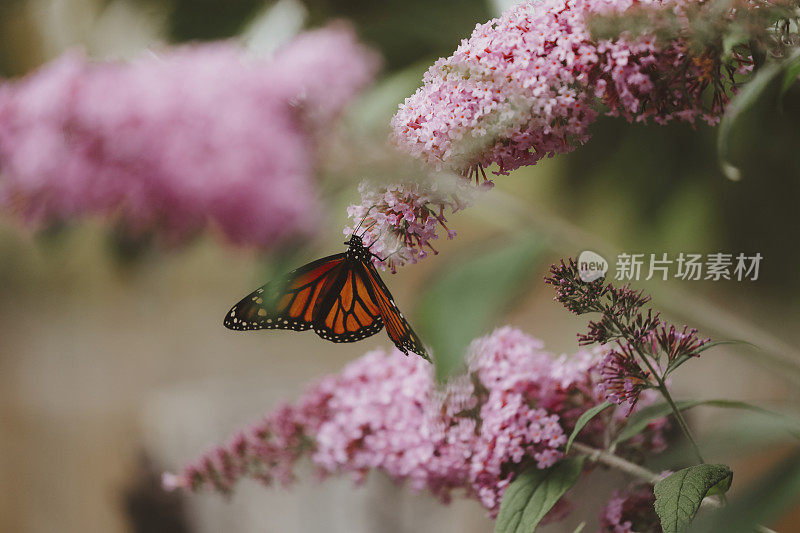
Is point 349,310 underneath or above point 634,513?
above

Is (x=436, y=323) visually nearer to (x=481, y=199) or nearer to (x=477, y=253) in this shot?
(x=477, y=253)

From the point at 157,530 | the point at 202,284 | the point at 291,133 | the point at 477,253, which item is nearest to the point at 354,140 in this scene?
the point at 291,133

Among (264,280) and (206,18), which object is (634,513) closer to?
(264,280)

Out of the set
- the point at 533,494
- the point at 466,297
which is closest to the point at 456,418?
the point at 533,494

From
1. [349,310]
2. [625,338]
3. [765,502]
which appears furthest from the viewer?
[349,310]

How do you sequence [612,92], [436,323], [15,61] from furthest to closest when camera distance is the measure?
1. [15,61]
2. [612,92]
3. [436,323]

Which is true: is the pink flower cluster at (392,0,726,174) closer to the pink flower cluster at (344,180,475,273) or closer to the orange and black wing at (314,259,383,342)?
the pink flower cluster at (344,180,475,273)

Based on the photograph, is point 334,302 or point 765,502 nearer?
point 765,502
